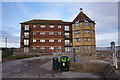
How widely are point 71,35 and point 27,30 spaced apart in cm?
1638

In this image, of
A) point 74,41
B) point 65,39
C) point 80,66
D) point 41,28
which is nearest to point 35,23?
point 41,28

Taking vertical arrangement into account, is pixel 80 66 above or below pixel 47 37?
below

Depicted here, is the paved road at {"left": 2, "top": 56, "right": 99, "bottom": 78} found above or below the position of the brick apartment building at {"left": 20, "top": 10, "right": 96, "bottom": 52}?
below

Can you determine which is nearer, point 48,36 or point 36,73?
point 36,73

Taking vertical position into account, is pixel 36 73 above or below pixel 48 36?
below

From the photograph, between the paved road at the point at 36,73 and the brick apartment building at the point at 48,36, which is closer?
the paved road at the point at 36,73

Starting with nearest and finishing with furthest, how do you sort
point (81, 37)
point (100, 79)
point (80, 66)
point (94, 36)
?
point (100, 79) → point (80, 66) → point (81, 37) → point (94, 36)

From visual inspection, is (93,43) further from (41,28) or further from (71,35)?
(41,28)

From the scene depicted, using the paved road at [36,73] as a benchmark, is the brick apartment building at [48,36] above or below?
above

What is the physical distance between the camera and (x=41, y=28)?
3178cm

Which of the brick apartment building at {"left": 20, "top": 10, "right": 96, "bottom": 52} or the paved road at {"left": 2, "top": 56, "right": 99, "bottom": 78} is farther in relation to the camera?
the brick apartment building at {"left": 20, "top": 10, "right": 96, "bottom": 52}

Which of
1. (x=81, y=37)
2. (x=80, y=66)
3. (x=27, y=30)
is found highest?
(x=27, y=30)

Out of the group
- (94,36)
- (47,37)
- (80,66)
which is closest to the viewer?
(80,66)

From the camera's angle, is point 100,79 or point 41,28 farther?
point 41,28
